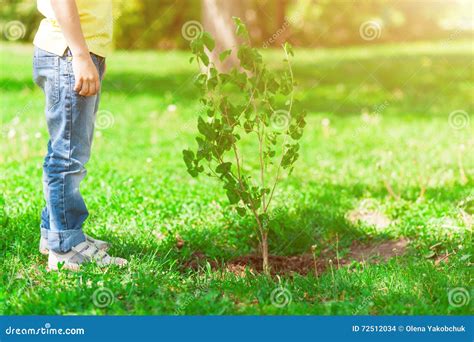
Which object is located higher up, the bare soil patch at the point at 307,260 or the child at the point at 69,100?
the child at the point at 69,100

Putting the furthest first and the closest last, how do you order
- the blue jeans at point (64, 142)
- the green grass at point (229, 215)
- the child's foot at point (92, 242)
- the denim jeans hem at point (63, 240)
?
the child's foot at point (92, 242) < the denim jeans hem at point (63, 240) < the blue jeans at point (64, 142) < the green grass at point (229, 215)

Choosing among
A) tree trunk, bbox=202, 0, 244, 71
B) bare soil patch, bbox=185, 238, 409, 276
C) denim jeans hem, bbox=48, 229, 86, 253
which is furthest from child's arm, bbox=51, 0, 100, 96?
tree trunk, bbox=202, 0, 244, 71

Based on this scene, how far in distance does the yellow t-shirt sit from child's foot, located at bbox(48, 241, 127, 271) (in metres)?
0.95

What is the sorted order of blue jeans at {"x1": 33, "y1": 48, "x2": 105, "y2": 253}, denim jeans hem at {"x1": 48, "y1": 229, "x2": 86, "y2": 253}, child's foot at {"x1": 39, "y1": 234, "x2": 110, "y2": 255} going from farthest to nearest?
child's foot at {"x1": 39, "y1": 234, "x2": 110, "y2": 255}, denim jeans hem at {"x1": 48, "y1": 229, "x2": 86, "y2": 253}, blue jeans at {"x1": 33, "y1": 48, "x2": 105, "y2": 253}

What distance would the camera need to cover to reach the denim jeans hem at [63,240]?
3.54 metres

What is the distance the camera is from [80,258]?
141 inches

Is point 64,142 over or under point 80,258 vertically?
over

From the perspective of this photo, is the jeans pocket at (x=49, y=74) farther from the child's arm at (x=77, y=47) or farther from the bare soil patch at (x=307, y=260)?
the bare soil patch at (x=307, y=260)

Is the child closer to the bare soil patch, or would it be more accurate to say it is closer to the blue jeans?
the blue jeans

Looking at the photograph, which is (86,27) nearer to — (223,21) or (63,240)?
(63,240)

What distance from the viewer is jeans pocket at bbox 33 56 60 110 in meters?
3.38

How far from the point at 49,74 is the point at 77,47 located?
0.22 m

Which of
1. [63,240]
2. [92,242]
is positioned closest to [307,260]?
[92,242]

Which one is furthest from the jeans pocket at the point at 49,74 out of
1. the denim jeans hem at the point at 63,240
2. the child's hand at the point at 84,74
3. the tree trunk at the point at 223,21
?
the tree trunk at the point at 223,21
